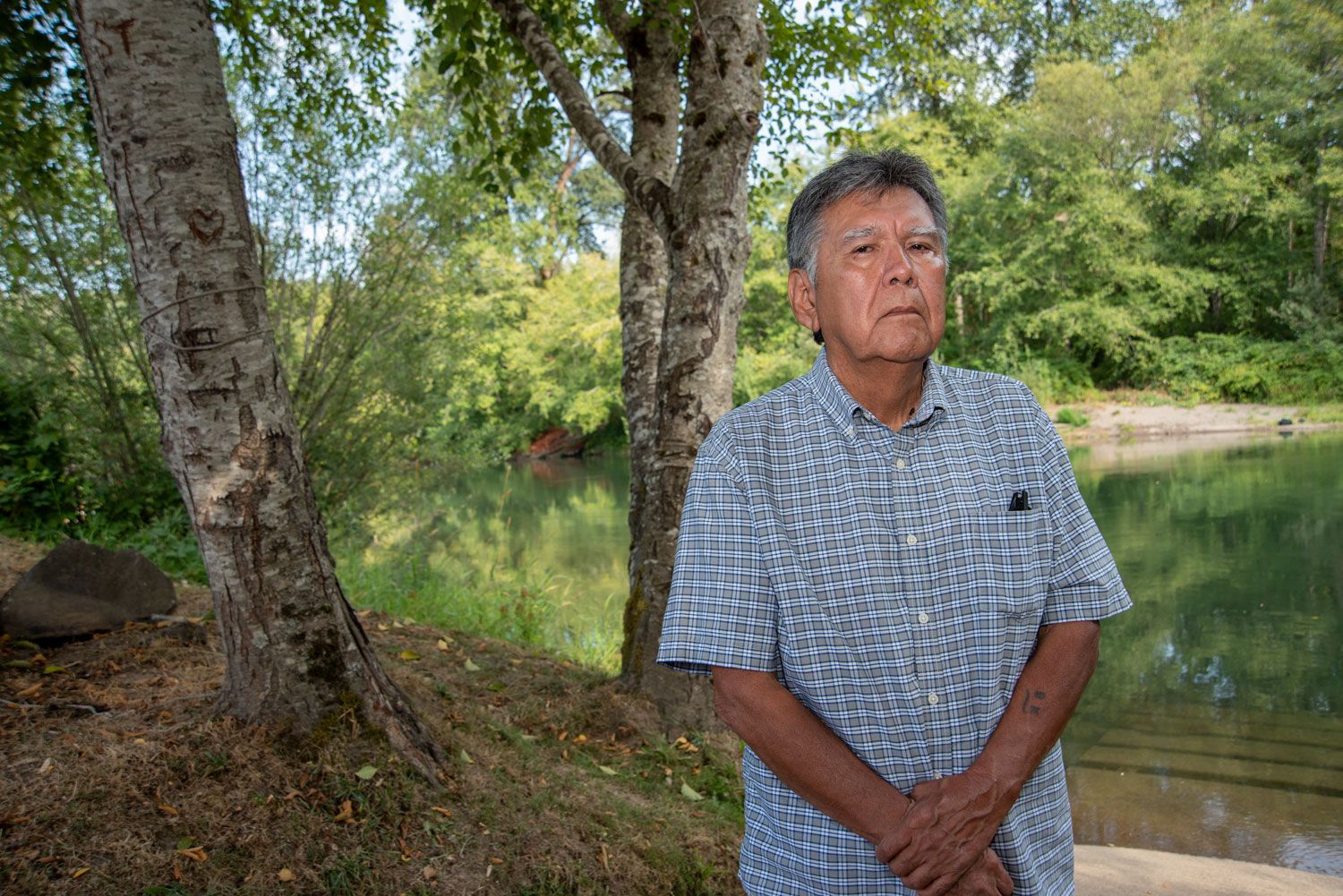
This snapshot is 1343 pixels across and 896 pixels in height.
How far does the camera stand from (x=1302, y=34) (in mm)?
24875

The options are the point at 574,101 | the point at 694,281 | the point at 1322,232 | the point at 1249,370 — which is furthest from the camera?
the point at 1322,232

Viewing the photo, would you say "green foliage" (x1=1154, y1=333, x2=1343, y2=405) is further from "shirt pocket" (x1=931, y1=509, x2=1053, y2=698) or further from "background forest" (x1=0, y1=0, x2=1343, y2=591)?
"shirt pocket" (x1=931, y1=509, x2=1053, y2=698)

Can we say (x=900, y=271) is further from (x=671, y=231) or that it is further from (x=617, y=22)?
(x=617, y=22)

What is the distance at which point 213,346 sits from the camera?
274 cm

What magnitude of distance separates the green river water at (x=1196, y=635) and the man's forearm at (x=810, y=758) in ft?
13.9

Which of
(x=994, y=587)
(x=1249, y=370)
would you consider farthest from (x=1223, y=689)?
(x=1249, y=370)

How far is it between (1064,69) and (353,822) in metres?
29.6

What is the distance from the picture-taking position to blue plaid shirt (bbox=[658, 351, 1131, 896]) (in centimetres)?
152

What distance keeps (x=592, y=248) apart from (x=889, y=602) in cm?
3488

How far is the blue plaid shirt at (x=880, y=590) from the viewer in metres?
1.52

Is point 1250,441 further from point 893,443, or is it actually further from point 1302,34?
point 893,443

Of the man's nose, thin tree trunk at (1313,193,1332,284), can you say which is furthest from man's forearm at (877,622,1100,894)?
thin tree trunk at (1313,193,1332,284)

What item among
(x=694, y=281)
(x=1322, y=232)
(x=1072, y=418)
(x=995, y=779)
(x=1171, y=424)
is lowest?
(x=1171, y=424)

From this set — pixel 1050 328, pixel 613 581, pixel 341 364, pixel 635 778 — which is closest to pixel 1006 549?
pixel 635 778
